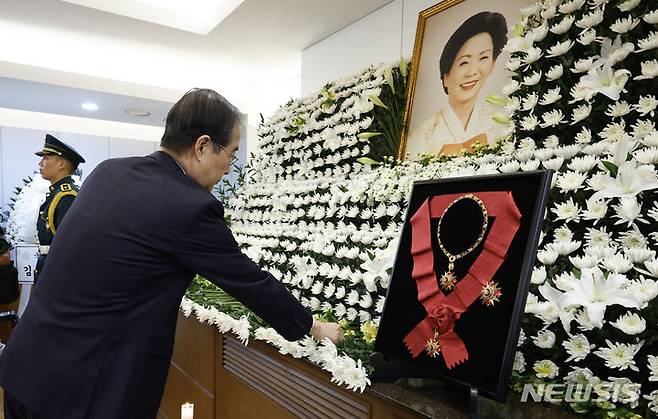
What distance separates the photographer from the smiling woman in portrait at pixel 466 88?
2045 millimetres

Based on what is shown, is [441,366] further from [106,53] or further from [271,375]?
[106,53]

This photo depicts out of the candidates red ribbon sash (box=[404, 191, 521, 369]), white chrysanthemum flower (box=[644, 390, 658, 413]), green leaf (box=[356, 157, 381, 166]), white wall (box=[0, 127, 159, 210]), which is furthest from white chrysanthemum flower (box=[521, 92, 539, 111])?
white wall (box=[0, 127, 159, 210])

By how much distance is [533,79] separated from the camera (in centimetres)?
137

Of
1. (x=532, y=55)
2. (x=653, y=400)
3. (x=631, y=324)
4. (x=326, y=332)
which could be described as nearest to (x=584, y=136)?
(x=532, y=55)

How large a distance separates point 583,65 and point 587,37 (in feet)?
0.24

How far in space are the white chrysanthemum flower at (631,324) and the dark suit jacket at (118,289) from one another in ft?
2.50

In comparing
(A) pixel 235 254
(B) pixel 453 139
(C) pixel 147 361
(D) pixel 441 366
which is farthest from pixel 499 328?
(B) pixel 453 139

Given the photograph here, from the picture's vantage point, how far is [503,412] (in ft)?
3.18

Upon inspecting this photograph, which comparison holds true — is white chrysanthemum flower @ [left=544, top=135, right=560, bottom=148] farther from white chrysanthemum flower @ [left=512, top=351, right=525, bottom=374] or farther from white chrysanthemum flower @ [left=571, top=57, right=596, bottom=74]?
white chrysanthemum flower @ [left=512, top=351, right=525, bottom=374]

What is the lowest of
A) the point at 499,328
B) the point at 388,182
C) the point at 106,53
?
the point at 499,328

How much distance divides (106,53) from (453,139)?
3.44 m

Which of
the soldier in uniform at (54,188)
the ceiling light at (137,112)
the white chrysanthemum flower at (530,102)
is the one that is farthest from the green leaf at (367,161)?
the ceiling light at (137,112)

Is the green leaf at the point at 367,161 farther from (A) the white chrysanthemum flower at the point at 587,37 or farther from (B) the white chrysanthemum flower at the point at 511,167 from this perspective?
(A) the white chrysanthemum flower at the point at 587,37

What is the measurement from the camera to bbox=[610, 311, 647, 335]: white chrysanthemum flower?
34.4 inches
